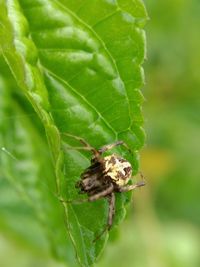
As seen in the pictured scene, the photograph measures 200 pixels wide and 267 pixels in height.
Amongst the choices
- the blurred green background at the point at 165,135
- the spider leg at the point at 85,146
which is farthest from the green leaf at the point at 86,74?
the blurred green background at the point at 165,135

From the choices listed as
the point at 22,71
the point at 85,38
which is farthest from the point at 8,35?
the point at 85,38

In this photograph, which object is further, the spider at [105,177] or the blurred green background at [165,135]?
the blurred green background at [165,135]

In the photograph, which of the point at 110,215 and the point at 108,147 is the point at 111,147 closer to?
the point at 108,147

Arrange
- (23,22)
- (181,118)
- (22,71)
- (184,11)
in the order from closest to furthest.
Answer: (22,71)
(23,22)
(184,11)
(181,118)

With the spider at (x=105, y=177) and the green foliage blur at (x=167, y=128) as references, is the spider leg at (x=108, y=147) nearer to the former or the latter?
the spider at (x=105, y=177)

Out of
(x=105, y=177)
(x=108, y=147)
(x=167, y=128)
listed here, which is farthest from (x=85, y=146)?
(x=167, y=128)

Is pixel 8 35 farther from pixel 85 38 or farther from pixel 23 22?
pixel 85 38

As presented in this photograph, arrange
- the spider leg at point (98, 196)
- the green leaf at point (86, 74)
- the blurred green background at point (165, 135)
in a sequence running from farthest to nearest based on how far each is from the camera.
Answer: the blurred green background at point (165, 135) → the spider leg at point (98, 196) → the green leaf at point (86, 74)

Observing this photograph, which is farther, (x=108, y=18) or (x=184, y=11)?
(x=184, y=11)

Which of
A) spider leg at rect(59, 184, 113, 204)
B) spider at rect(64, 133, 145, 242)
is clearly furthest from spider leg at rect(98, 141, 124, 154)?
spider leg at rect(59, 184, 113, 204)
